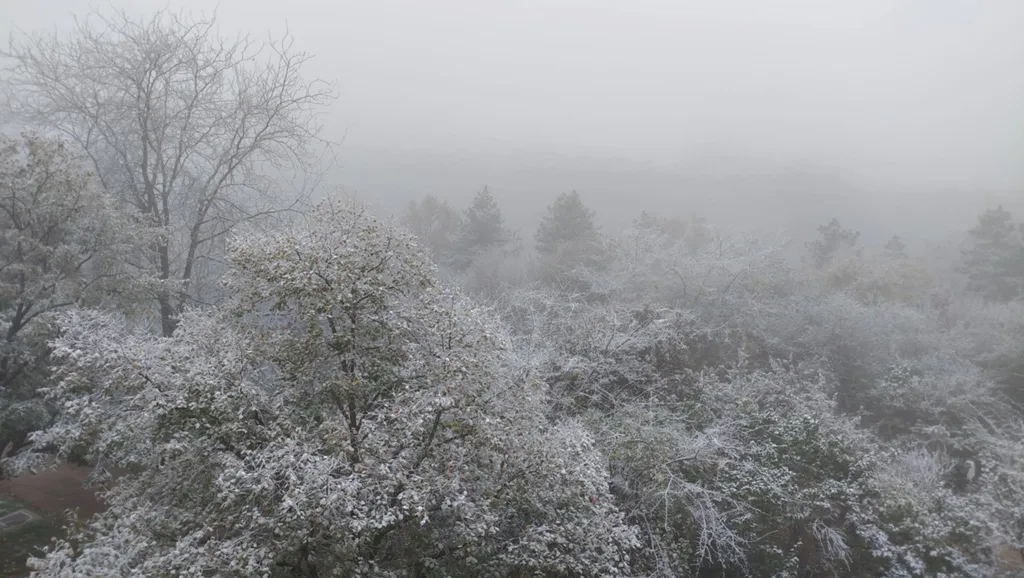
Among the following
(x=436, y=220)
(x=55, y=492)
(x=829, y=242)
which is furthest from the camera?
(x=829, y=242)

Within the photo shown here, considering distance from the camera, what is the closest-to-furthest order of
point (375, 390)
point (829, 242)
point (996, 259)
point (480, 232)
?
point (375, 390) < point (480, 232) < point (996, 259) < point (829, 242)

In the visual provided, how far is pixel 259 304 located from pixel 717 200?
7125cm

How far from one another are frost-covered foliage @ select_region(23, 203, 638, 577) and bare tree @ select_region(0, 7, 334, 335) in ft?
20.3

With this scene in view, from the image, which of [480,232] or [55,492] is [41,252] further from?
[480,232]

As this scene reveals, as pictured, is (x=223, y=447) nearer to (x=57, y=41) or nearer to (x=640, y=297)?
(x=57, y=41)

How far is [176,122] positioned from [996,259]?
43940mm

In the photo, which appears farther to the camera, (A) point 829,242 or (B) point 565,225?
(A) point 829,242

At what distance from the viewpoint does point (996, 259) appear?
120 ft

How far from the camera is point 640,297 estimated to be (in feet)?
64.2

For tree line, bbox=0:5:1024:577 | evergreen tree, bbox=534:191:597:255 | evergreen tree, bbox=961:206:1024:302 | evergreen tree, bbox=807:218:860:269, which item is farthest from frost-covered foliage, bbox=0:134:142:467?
evergreen tree, bbox=961:206:1024:302

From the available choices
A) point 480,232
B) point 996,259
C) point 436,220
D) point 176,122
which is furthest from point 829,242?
point 176,122

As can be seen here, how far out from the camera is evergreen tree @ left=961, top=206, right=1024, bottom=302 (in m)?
35.9

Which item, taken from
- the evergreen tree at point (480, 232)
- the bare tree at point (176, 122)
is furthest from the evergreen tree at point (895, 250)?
the bare tree at point (176, 122)

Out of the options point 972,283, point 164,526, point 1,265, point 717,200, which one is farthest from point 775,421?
point 717,200
